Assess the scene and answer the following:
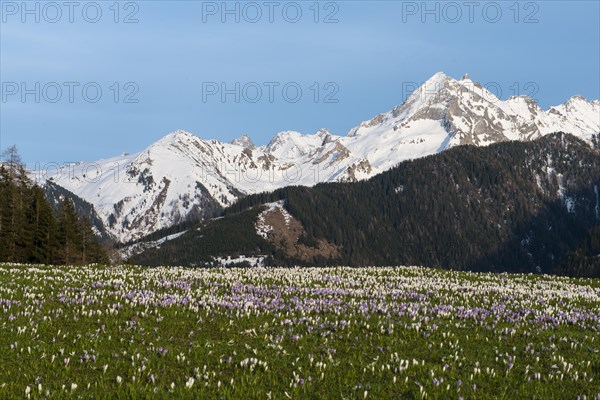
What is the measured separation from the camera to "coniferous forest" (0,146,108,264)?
64812 mm

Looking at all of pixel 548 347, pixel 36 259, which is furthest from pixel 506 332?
pixel 36 259

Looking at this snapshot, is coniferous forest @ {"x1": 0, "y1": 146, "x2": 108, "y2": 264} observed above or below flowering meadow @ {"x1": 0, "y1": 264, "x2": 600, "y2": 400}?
above

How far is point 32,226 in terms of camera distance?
Result: 67.1m

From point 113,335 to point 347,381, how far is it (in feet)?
19.8

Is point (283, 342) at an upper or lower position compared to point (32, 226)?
lower

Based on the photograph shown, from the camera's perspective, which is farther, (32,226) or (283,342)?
(32,226)

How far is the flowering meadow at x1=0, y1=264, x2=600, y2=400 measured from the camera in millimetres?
10188

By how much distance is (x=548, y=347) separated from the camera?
13445 millimetres

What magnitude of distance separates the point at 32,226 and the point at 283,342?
63.0 meters

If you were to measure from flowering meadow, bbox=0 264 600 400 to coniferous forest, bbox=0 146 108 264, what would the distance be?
48.9 meters

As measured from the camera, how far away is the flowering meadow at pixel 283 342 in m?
10.2

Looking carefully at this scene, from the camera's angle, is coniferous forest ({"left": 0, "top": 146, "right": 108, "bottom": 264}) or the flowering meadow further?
coniferous forest ({"left": 0, "top": 146, "right": 108, "bottom": 264})

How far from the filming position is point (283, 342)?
1307 cm

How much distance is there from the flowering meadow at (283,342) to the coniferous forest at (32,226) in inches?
1927
